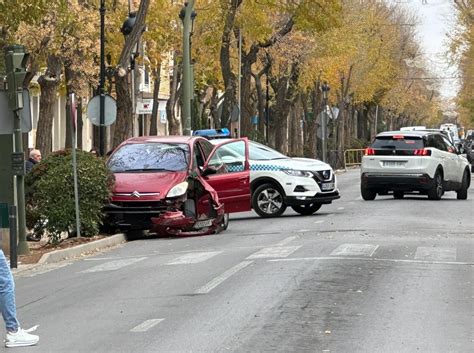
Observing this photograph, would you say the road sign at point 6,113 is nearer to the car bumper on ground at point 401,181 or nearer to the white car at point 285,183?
the white car at point 285,183

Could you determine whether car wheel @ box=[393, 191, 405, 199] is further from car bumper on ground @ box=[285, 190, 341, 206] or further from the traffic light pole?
the traffic light pole

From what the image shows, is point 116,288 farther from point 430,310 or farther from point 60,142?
point 60,142

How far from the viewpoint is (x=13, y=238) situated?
60.1 ft

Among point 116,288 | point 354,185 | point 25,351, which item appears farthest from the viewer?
point 354,185

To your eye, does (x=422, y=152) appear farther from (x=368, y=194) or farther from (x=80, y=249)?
(x=80, y=249)

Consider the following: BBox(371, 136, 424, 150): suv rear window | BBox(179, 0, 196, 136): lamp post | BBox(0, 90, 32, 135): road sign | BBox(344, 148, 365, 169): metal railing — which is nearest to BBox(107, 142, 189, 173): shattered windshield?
BBox(0, 90, 32, 135): road sign

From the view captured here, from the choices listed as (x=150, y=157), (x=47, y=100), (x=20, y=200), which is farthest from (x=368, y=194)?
(x=20, y=200)

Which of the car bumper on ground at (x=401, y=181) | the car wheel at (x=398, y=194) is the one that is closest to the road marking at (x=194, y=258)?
the car bumper on ground at (x=401, y=181)

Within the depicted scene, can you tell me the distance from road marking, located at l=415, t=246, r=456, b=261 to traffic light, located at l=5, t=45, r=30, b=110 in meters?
6.53

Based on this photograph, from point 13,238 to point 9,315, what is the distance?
25.7ft

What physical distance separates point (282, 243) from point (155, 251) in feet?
6.44

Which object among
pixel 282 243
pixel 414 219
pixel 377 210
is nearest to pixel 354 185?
pixel 377 210

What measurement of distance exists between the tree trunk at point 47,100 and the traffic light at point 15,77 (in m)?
22.5

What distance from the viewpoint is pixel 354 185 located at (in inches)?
1791
